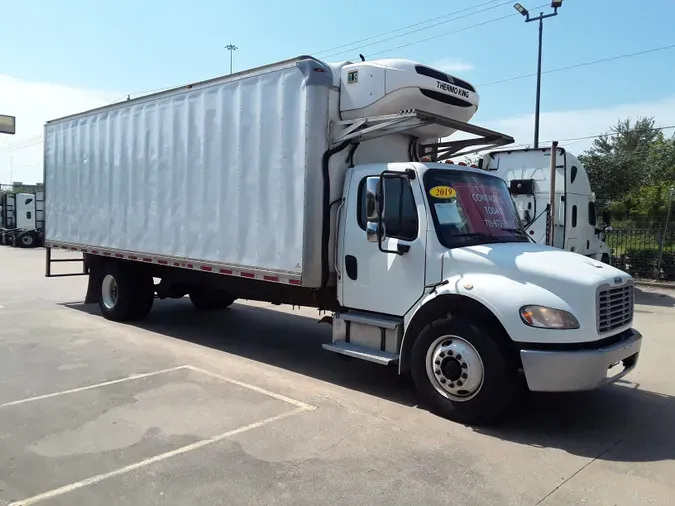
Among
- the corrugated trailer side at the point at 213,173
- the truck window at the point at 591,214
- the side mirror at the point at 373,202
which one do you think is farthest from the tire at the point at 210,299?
the truck window at the point at 591,214

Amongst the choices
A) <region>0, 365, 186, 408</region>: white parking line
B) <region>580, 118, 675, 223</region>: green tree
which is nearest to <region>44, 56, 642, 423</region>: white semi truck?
<region>0, 365, 186, 408</region>: white parking line

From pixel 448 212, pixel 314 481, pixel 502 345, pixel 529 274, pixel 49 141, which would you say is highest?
pixel 49 141

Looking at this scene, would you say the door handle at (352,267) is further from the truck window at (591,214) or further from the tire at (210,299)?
the truck window at (591,214)

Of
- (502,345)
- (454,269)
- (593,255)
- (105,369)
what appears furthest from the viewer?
(593,255)

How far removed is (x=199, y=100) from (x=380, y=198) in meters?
3.61

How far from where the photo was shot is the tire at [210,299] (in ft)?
36.8

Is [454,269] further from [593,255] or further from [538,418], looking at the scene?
[593,255]

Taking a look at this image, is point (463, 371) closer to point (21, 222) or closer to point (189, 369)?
point (189, 369)

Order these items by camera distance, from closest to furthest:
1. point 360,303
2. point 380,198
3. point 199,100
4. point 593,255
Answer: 1. point 380,198
2. point 360,303
3. point 199,100
4. point 593,255

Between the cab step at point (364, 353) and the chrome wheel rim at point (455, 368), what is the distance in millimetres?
476

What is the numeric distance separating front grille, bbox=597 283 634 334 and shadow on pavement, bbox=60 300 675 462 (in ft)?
3.14

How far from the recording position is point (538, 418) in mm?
5605

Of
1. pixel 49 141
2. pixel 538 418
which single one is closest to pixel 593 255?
pixel 538 418

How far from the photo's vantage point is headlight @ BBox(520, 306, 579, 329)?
4.90 meters
